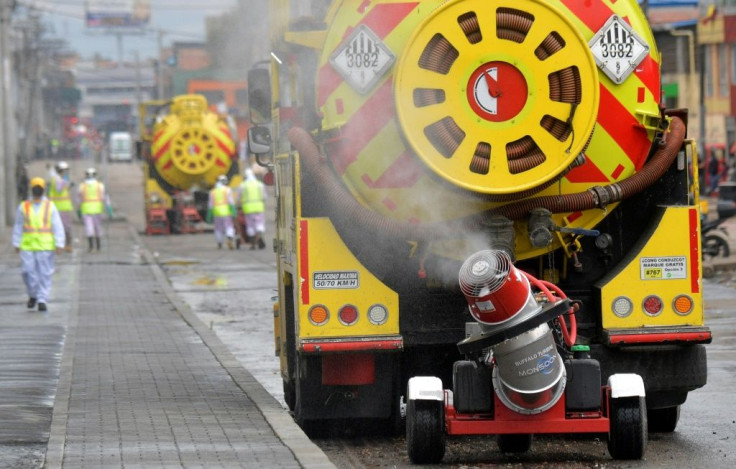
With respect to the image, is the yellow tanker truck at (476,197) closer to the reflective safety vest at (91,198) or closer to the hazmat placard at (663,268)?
the hazmat placard at (663,268)

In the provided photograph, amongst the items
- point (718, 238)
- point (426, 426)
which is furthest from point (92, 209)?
point (426, 426)

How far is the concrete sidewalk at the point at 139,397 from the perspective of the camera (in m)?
8.05

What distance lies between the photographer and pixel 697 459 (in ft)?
26.9

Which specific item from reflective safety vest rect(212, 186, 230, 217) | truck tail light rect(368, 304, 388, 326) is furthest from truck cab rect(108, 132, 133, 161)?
truck tail light rect(368, 304, 388, 326)

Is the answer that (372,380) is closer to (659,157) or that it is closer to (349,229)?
(349,229)

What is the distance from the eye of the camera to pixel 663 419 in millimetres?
9078

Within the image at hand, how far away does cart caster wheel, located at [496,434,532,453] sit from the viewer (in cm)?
822

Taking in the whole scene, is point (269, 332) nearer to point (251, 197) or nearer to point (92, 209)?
point (251, 197)

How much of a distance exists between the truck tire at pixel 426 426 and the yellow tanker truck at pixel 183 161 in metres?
29.8

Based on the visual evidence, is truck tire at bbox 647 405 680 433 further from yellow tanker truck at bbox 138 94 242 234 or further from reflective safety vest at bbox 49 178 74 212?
yellow tanker truck at bbox 138 94 242 234

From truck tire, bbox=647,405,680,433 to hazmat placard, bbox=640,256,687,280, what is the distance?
97 centimetres

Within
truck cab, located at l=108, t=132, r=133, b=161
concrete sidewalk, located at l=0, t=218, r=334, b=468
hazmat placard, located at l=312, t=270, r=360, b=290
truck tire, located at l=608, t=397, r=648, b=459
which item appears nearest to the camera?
truck tire, located at l=608, t=397, r=648, b=459

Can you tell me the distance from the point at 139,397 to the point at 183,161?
27.2m

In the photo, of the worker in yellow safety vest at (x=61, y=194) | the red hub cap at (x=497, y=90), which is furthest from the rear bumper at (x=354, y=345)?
the worker in yellow safety vest at (x=61, y=194)
